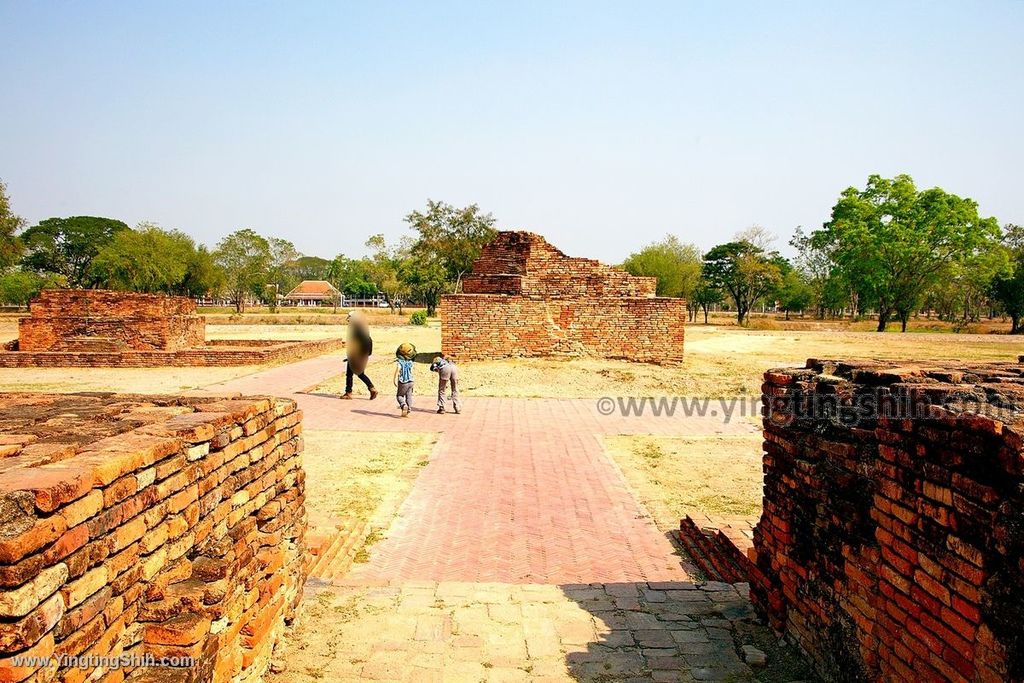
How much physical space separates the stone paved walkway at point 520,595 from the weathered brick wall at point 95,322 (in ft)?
45.4

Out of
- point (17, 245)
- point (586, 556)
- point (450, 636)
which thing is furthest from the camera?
point (17, 245)

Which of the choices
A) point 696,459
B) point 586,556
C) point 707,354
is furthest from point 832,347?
point 586,556

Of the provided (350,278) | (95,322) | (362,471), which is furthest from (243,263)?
(362,471)

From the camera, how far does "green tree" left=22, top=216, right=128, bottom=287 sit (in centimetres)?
5284

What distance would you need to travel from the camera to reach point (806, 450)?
316cm

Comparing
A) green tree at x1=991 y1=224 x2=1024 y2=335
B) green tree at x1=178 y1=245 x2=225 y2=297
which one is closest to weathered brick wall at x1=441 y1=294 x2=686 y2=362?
green tree at x1=991 y1=224 x2=1024 y2=335

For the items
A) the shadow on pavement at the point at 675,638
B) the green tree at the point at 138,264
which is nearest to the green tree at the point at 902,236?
the shadow on pavement at the point at 675,638

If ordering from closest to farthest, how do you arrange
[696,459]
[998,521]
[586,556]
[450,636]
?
[998,521] < [450,636] < [586,556] < [696,459]

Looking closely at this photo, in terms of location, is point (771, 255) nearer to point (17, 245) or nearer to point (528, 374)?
point (528, 374)

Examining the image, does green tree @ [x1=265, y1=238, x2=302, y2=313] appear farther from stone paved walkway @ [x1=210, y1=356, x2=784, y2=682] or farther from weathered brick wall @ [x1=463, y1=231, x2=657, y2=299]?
stone paved walkway @ [x1=210, y1=356, x2=784, y2=682]

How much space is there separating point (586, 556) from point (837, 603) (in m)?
1.98

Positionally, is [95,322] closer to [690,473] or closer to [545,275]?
[545,275]

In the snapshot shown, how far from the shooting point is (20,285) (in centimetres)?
4722

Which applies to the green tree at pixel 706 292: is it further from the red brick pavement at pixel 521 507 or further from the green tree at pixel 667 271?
the red brick pavement at pixel 521 507
